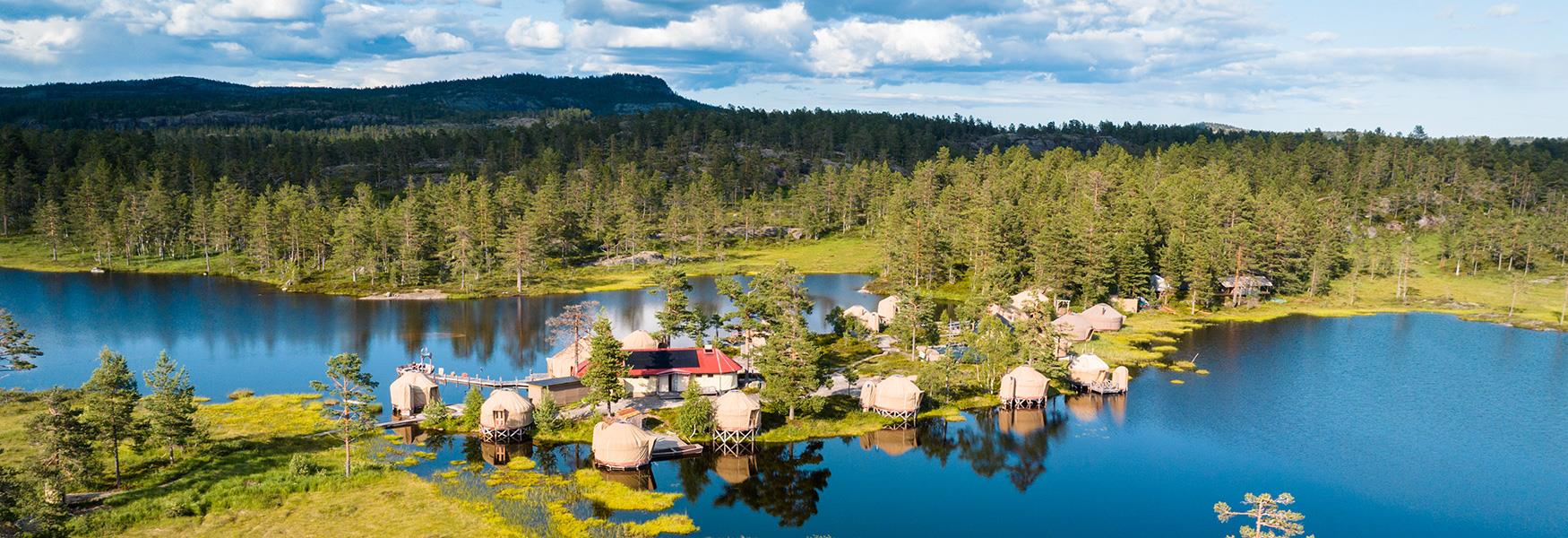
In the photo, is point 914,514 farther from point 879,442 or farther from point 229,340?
point 229,340

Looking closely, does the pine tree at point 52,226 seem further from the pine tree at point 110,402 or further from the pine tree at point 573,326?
the pine tree at point 110,402

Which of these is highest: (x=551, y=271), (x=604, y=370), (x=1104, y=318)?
(x=604, y=370)

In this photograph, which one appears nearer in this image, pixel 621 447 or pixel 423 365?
pixel 621 447

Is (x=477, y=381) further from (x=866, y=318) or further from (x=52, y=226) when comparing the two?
(x=52, y=226)

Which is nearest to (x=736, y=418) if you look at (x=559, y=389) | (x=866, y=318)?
(x=559, y=389)

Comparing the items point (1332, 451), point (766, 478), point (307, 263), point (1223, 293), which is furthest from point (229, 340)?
point (1223, 293)

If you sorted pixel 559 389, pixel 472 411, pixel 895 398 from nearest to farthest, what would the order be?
pixel 472 411
pixel 895 398
pixel 559 389

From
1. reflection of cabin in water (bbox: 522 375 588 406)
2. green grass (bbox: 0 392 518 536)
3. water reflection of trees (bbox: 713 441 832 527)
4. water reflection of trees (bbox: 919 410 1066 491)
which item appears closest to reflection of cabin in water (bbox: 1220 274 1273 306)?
water reflection of trees (bbox: 919 410 1066 491)
